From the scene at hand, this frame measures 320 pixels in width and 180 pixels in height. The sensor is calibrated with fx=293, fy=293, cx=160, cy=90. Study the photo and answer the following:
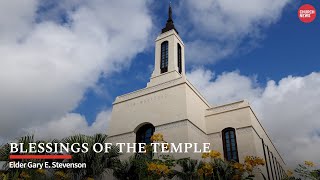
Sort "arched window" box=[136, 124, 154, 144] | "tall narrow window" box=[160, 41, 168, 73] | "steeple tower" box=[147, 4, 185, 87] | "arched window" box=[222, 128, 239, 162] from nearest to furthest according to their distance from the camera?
"arched window" box=[222, 128, 239, 162], "arched window" box=[136, 124, 154, 144], "steeple tower" box=[147, 4, 185, 87], "tall narrow window" box=[160, 41, 168, 73]

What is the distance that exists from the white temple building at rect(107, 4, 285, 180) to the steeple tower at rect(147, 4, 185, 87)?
10 centimetres

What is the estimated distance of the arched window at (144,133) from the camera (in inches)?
830

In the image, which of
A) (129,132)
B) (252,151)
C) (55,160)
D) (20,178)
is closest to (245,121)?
(252,151)

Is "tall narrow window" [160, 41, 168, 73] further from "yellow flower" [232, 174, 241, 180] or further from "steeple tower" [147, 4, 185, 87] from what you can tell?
"yellow flower" [232, 174, 241, 180]

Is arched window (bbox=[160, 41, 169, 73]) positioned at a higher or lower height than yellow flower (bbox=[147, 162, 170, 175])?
higher

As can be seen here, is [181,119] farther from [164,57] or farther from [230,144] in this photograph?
[164,57]

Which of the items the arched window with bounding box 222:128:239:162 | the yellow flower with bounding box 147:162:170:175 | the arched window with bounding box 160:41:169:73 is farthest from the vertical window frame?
the yellow flower with bounding box 147:162:170:175

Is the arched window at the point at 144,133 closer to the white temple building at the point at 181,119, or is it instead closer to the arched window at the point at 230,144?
the white temple building at the point at 181,119

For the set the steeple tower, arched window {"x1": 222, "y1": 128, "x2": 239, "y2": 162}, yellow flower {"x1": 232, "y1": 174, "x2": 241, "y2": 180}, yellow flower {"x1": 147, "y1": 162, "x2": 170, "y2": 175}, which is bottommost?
yellow flower {"x1": 232, "y1": 174, "x2": 241, "y2": 180}

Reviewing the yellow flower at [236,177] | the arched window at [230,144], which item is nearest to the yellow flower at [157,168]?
the yellow flower at [236,177]

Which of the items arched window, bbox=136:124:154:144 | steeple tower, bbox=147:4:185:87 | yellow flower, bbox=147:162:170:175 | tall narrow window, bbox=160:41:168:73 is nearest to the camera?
yellow flower, bbox=147:162:170:175

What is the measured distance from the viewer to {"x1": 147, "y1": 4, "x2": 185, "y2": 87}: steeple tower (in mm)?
23748

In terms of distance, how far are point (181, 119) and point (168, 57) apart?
7292mm

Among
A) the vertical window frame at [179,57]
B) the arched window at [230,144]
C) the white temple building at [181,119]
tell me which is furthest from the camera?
the vertical window frame at [179,57]
